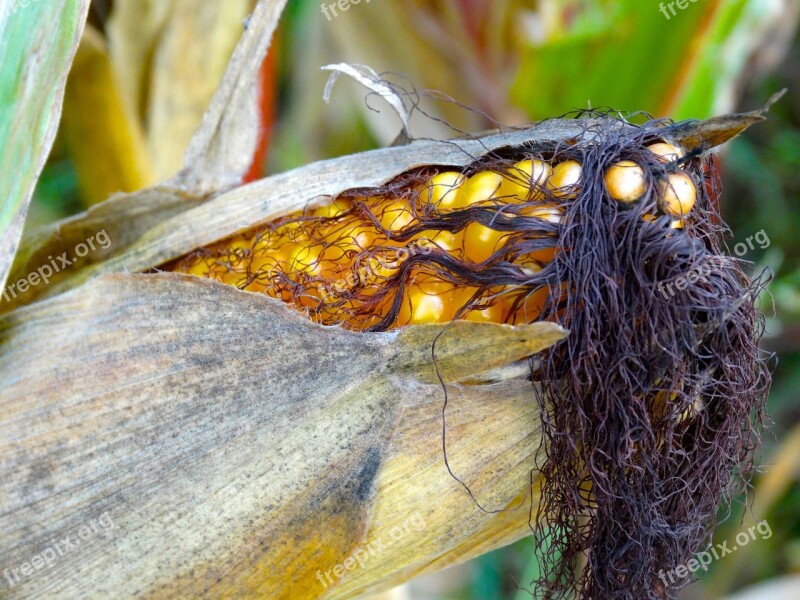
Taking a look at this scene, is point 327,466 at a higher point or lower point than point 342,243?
lower

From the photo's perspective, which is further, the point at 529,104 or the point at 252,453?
the point at 529,104

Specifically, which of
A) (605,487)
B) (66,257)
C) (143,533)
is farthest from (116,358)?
(605,487)

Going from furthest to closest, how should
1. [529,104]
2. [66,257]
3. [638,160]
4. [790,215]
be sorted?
[790,215] < [529,104] < [66,257] < [638,160]

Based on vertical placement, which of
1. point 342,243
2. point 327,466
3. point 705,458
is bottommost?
point 705,458

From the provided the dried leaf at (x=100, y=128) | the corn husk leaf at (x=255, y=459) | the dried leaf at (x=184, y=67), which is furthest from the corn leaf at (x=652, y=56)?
the corn husk leaf at (x=255, y=459)

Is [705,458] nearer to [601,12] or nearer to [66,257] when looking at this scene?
[66,257]

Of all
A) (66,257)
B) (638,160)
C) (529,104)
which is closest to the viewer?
(638,160)

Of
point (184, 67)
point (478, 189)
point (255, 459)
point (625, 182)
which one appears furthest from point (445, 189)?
point (184, 67)
